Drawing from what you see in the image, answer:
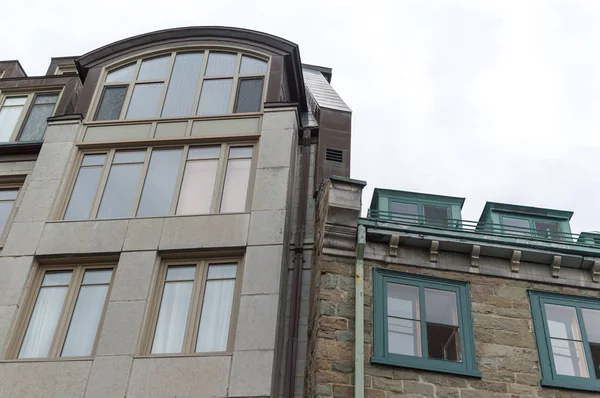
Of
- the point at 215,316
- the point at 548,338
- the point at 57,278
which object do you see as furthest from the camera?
the point at 57,278

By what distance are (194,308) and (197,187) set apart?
141 inches

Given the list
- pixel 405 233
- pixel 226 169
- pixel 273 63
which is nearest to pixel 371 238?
pixel 405 233

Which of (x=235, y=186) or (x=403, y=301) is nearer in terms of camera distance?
(x=403, y=301)

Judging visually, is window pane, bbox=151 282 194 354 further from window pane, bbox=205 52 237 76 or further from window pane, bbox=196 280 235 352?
window pane, bbox=205 52 237 76

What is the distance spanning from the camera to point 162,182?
18.0m

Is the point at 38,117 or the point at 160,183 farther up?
the point at 38,117

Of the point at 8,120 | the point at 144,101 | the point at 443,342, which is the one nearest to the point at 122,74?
the point at 144,101

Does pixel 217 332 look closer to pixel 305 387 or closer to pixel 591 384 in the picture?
pixel 305 387

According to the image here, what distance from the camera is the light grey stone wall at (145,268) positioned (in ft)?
46.9

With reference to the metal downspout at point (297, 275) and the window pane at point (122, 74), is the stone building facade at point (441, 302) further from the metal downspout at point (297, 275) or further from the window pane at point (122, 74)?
the window pane at point (122, 74)

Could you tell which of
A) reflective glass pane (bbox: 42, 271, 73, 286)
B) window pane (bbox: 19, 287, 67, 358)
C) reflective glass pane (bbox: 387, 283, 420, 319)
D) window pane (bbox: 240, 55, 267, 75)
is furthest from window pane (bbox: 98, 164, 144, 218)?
reflective glass pane (bbox: 387, 283, 420, 319)

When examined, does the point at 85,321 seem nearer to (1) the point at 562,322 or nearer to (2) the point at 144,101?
(2) the point at 144,101

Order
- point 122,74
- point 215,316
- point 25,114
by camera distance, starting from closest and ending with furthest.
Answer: point 215,316 < point 122,74 < point 25,114

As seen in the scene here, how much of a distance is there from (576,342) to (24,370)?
1164 centimetres
